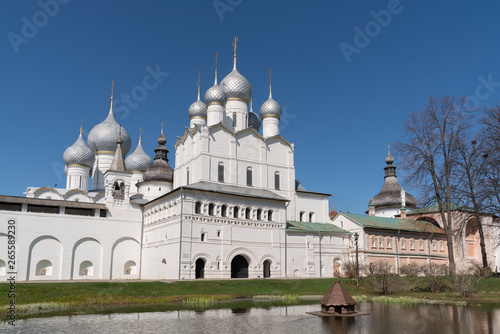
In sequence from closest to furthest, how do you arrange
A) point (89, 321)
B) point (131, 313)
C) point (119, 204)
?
1. point (89, 321)
2. point (131, 313)
3. point (119, 204)

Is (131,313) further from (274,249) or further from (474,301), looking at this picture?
(274,249)

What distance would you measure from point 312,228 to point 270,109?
12462 mm

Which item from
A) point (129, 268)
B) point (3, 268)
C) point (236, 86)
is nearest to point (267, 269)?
point (129, 268)

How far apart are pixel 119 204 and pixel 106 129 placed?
14950 millimetres

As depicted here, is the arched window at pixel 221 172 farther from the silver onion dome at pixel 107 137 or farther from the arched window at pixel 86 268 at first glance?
the silver onion dome at pixel 107 137

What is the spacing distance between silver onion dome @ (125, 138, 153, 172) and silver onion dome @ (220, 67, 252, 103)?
1264 cm

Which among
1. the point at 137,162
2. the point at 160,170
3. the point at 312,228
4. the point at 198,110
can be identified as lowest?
the point at 312,228

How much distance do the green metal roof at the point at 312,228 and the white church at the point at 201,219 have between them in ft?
0.42

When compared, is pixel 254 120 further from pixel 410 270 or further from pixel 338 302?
pixel 338 302

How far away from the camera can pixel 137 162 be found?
4781cm

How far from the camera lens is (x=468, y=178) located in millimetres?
32312

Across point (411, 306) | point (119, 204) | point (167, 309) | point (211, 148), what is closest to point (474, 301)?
point (411, 306)

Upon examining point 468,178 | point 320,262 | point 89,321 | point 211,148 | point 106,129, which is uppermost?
point 106,129

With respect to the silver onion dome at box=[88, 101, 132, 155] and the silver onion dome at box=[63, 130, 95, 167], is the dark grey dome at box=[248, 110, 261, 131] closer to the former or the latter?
the silver onion dome at box=[88, 101, 132, 155]
